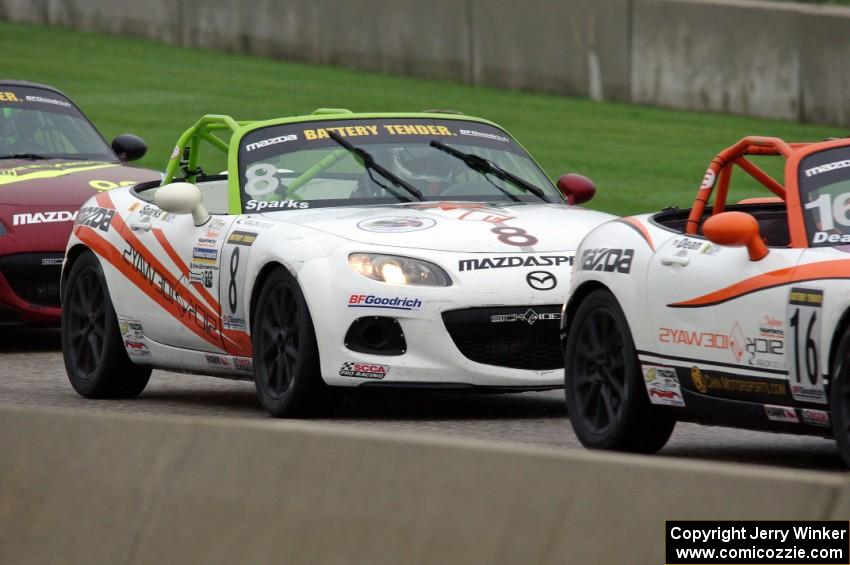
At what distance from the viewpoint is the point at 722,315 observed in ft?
26.1

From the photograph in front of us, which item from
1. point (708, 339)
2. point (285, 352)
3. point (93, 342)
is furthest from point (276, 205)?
point (708, 339)

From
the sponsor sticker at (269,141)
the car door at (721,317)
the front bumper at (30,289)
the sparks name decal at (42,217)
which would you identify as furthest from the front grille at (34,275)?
the car door at (721,317)

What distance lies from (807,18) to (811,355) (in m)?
16.5

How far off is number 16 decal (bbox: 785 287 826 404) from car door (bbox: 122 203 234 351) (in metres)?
3.75

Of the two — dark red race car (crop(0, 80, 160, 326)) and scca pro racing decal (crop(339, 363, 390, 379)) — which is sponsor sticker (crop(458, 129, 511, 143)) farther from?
dark red race car (crop(0, 80, 160, 326))

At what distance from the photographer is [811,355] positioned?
746cm

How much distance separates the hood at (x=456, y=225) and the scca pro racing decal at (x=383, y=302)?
301 millimetres

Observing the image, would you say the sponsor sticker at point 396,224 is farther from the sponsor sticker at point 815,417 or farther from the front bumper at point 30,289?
the front bumper at point 30,289

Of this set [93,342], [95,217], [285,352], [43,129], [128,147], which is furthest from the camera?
[128,147]

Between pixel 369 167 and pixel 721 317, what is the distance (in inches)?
134

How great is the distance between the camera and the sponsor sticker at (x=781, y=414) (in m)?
7.64

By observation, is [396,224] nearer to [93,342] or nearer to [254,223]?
[254,223]

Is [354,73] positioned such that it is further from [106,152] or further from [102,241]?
[102,241]

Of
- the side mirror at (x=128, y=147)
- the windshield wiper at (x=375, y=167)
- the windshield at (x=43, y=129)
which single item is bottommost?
the side mirror at (x=128, y=147)
